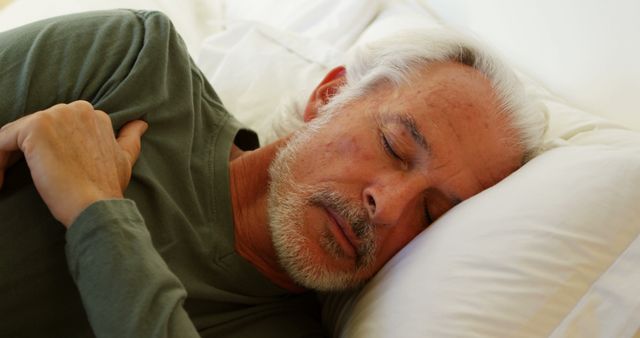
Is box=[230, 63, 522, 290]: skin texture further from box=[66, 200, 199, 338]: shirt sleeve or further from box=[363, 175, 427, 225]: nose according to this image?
box=[66, 200, 199, 338]: shirt sleeve

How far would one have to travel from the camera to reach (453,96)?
2.96 ft

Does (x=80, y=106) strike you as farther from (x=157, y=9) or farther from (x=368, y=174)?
(x=157, y=9)

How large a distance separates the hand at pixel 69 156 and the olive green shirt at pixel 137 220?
0.12 feet

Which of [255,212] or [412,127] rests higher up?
[412,127]

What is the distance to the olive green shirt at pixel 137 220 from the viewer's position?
1.97ft

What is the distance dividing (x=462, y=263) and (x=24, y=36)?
78cm

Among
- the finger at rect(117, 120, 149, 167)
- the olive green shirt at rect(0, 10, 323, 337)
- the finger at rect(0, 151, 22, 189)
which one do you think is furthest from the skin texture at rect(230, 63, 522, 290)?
the finger at rect(0, 151, 22, 189)

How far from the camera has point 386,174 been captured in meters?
0.85

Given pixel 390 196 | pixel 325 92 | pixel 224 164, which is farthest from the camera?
pixel 325 92

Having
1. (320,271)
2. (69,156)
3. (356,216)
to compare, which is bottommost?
(320,271)

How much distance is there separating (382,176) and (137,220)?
1.28 feet

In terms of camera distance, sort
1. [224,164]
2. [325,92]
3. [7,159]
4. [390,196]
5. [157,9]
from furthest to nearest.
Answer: [157,9]
[325,92]
[224,164]
[390,196]
[7,159]

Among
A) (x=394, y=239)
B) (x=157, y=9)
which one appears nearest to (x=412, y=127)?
(x=394, y=239)

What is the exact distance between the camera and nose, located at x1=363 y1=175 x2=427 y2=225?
812 mm
